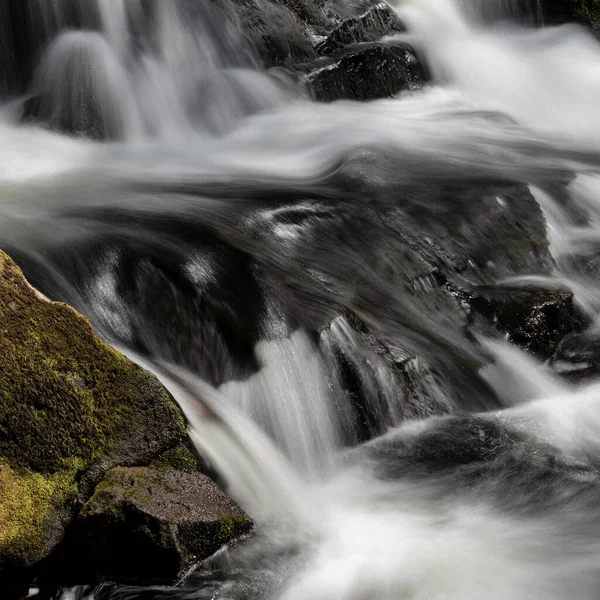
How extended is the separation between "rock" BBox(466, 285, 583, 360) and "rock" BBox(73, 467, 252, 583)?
2.38 meters

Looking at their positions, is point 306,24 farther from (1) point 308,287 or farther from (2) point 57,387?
(2) point 57,387

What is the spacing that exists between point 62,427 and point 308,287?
181 cm

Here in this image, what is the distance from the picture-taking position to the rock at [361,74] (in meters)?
9.20

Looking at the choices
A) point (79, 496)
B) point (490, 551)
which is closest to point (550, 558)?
point (490, 551)

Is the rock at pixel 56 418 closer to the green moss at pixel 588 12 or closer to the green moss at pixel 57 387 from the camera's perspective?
the green moss at pixel 57 387

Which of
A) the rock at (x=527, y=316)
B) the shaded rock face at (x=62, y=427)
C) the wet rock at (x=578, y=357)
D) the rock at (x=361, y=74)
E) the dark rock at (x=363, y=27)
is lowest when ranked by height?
the wet rock at (x=578, y=357)

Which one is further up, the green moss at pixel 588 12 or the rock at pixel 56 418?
the green moss at pixel 588 12

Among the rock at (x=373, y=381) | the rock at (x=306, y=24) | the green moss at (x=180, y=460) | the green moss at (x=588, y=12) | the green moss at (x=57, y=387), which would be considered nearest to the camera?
the green moss at (x=57, y=387)

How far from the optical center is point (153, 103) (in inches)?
330

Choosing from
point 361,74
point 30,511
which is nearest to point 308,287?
point 30,511

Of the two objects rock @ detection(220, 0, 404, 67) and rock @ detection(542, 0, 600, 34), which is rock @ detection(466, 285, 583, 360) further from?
rock @ detection(542, 0, 600, 34)

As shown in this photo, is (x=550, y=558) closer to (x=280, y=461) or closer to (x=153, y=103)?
(x=280, y=461)

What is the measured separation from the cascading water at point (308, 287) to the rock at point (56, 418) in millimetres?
278

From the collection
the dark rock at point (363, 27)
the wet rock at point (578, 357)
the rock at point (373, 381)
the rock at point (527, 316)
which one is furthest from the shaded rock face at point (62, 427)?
the dark rock at point (363, 27)
